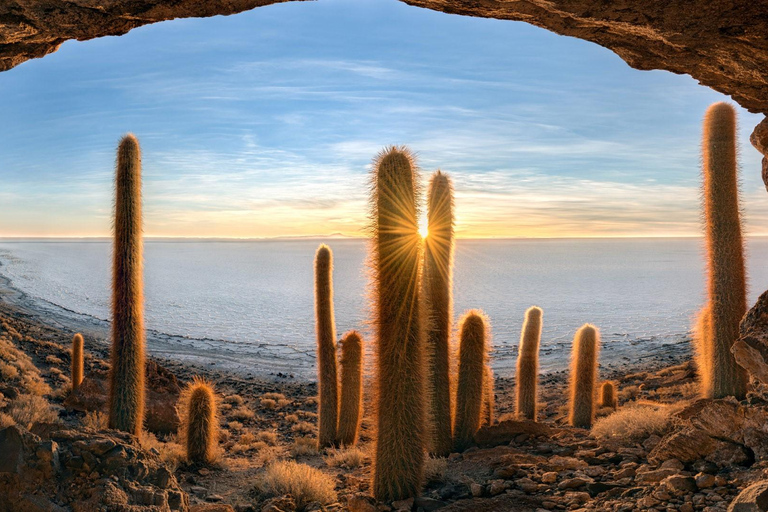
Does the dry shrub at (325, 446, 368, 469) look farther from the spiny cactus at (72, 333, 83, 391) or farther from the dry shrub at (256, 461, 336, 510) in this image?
the spiny cactus at (72, 333, 83, 391)

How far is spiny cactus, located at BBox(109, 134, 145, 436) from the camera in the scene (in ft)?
31.0

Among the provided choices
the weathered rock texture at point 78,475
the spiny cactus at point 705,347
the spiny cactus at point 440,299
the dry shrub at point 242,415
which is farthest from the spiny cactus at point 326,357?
the spiny cactus at point 705,347

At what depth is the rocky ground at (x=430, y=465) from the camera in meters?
4.30

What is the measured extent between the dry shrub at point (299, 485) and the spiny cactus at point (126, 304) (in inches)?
117

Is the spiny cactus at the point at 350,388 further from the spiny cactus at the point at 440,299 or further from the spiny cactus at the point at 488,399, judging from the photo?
the spiny cactus at the point at 440,299

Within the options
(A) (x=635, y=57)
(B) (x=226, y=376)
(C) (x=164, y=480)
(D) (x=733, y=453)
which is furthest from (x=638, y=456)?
(B) (x=226, y=376)

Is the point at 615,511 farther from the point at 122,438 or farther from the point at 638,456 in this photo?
the point at 122,438

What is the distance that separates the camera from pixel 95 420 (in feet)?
38.8

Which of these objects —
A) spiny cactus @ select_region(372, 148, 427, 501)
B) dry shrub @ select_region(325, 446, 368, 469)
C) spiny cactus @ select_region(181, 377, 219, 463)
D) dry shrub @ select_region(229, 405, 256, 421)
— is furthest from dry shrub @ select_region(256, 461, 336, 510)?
dry shrub @ select_region(229, 405, 256, 421)

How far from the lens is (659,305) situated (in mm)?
50656

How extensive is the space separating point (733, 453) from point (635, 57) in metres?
3.86

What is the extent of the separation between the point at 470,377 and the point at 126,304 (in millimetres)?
5953

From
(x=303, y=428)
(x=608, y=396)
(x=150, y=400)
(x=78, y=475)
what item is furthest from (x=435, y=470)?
(x=150, y=400)

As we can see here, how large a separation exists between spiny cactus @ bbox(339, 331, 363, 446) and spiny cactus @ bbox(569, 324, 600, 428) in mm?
4380
